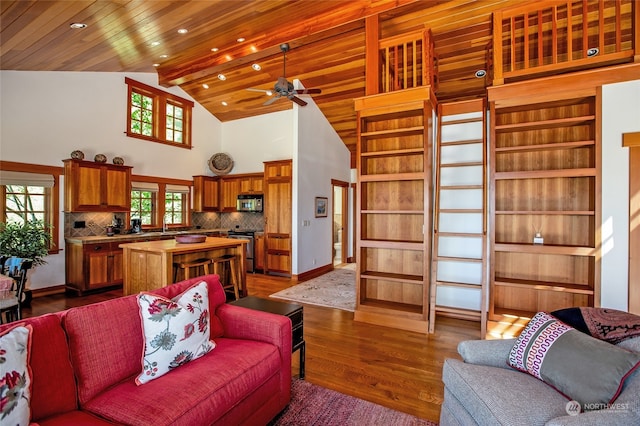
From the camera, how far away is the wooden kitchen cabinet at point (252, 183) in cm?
711

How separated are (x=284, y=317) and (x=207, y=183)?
19.8 ft

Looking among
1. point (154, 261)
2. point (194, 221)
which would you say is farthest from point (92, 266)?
point (194, 221)

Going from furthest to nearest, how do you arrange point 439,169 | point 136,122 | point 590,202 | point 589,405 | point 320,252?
point 320,252
point 136,122
point 439,169
point 590,202
point 589,405

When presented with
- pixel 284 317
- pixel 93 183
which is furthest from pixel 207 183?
pixel 284 317

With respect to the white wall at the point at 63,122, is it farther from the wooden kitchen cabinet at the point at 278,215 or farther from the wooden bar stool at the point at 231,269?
the wooden bar stool at the point at 231,269

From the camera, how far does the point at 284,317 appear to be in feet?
7.11

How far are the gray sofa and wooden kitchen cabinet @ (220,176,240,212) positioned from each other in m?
6.34

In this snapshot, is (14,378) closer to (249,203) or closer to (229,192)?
(249,203)

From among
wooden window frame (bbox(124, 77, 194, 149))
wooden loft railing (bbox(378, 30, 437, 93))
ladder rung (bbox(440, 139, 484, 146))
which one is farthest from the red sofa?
wooden window frame (bbox(124, 77, 194, 149))

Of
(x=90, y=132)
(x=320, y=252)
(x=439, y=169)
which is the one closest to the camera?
(x=439, y=169)

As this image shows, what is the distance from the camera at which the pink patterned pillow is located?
1.37 m

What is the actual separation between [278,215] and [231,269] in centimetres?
206

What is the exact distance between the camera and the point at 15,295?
290cm

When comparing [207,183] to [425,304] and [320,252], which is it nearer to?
[320,252]
